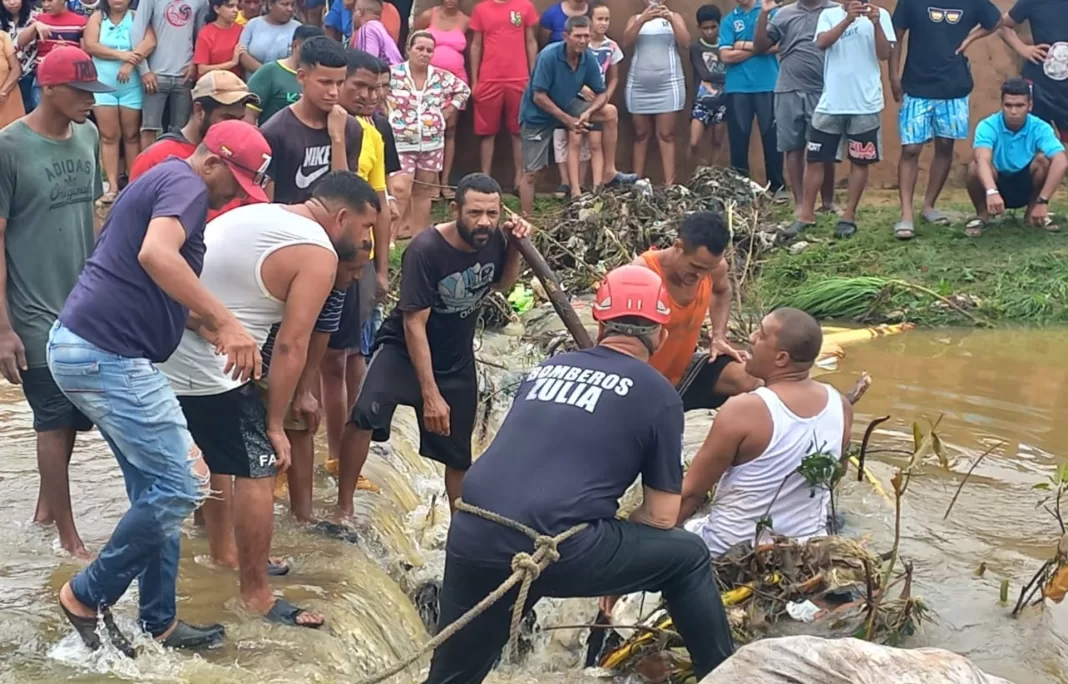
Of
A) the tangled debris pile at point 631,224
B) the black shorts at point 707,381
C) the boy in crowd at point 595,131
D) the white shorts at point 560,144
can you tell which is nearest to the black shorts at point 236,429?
the black shorts at point 707,381

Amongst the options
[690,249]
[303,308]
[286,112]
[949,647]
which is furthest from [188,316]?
[949,647]

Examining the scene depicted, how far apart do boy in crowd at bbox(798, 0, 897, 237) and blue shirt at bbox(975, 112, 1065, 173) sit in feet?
3.15

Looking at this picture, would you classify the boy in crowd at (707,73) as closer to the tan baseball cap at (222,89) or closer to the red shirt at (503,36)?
the red shirt at (503,36)

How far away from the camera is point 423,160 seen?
11.8 m

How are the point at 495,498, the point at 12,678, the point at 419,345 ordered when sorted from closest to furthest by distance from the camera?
the point at 495,498 → the point at 12,678 → the point at 419,345

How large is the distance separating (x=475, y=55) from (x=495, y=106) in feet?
1.73

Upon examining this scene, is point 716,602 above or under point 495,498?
under

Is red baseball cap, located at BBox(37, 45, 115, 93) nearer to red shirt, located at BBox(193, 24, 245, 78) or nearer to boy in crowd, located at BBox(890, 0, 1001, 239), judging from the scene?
red shirt, located at BBox(193, 24, 245, 78)

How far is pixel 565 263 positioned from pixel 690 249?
206 inches

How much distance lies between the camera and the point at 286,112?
6492 mm

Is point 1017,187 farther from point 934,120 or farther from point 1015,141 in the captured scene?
point 934,120

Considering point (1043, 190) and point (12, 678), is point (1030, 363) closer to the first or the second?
point (1043, 190)

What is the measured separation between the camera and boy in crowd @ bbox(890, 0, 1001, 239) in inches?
474

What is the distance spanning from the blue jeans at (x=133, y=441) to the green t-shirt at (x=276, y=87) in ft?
10.2
